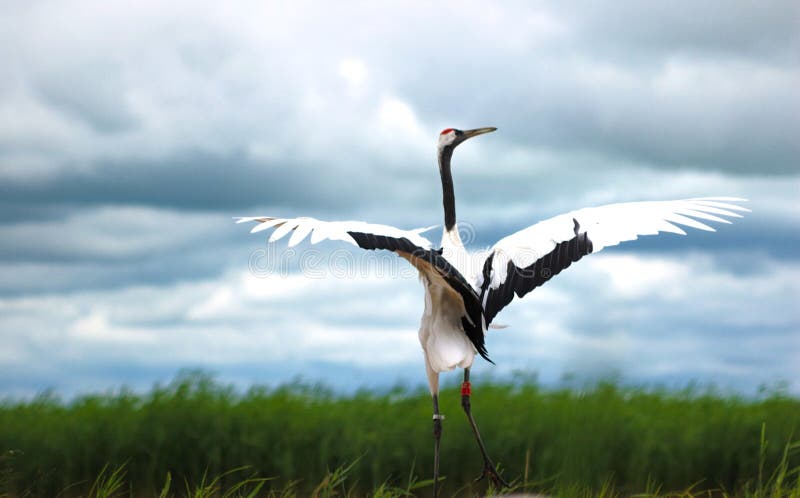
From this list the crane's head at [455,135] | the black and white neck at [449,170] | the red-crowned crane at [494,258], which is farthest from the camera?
the crane's head at [455,135]

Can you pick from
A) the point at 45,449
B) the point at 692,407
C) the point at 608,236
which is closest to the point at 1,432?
the point at 45,449

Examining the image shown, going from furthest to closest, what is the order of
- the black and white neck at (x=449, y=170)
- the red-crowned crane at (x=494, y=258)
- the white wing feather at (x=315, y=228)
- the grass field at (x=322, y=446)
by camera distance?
the grass field at (x=322, y=446)
the black and white neck at (x=449, y=170)
the red-crowned crane at (x=494, y=258)
the white wing feather at (x=315, y=228)

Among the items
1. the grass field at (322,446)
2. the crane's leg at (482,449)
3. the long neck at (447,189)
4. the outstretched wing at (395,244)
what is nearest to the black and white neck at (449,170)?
the long neck at (447,189)

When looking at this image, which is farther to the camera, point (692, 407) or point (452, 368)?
point (692, 407)

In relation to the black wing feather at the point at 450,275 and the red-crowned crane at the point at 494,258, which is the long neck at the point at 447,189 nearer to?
the red-crowned crane at the point at 494,258

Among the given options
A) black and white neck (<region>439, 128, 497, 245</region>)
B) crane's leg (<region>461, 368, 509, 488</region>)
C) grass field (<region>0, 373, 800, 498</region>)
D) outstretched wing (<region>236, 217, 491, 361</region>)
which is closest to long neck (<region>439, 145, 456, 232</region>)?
black and white neck (<region>439, 128, 497, 245</region>)

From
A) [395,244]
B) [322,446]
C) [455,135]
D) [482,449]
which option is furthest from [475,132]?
[322,446]

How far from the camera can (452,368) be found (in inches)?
243

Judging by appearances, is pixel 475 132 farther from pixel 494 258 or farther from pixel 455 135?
pixel 494 258

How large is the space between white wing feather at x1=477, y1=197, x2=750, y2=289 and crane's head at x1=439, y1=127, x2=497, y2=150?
978mm

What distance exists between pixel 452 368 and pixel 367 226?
1.36 meters

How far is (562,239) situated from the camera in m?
6.10

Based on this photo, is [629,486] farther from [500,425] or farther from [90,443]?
[90,443]

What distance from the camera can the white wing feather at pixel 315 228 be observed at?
538 cm
